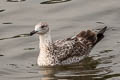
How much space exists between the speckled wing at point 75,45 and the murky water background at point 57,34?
285 millimetres

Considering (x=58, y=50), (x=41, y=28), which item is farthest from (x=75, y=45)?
(x=41, y=28)

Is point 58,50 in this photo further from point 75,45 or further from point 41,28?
point 41,28

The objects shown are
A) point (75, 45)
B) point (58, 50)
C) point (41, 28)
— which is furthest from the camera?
point (75, 45)

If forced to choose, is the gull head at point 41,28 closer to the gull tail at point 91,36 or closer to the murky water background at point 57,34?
the murky water background at point 57,34

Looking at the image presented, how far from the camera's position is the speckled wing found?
15859mm

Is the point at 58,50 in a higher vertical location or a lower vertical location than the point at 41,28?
lower

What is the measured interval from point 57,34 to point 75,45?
58.7 inches

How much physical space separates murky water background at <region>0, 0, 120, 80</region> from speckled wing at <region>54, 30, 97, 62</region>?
0.93ft

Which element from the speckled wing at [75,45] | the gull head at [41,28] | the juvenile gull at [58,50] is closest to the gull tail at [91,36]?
the speckled wing at [75,45]

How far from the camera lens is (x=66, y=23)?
59.9 ft

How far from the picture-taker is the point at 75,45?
639 inches

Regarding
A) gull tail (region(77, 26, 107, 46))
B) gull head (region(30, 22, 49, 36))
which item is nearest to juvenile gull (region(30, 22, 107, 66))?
gull head (region(30, 22, 49, 36))

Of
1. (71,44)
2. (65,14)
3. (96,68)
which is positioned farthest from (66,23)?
(96,68)

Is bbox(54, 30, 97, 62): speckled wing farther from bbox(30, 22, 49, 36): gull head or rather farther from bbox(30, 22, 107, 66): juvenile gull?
bbox(30, 22, 49, 36): gull head
